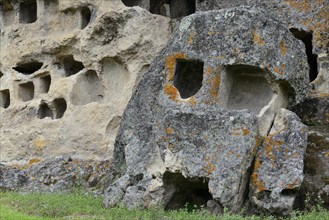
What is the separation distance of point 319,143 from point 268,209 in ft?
5.81

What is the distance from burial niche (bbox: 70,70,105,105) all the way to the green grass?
4.04 metres

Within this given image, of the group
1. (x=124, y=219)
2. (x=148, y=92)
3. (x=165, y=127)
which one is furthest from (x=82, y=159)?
(x=124, y=219)

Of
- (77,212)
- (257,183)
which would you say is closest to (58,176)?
(77,212)

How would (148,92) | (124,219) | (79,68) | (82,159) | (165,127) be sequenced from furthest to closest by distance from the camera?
(79,68) < (82,159) < (148,92) < (165,127) < (124,219)

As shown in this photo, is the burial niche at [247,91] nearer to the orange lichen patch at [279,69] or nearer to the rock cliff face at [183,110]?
the rock cliff face at [183,110]

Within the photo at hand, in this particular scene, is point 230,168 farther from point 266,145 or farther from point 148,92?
point 148,92

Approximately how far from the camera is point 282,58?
29.3 feet

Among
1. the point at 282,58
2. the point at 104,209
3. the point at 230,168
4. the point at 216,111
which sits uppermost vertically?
the point at 282,58

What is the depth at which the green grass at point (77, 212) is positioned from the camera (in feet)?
25.2

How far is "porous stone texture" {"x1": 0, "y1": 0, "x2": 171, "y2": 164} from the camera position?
12.5 metres

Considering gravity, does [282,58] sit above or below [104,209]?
above

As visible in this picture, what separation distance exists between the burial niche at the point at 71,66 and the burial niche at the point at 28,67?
626 mm

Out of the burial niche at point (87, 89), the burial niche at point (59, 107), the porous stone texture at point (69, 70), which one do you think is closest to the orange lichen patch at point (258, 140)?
the porous stone texture at point (69, 70)

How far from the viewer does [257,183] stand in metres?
8.20
